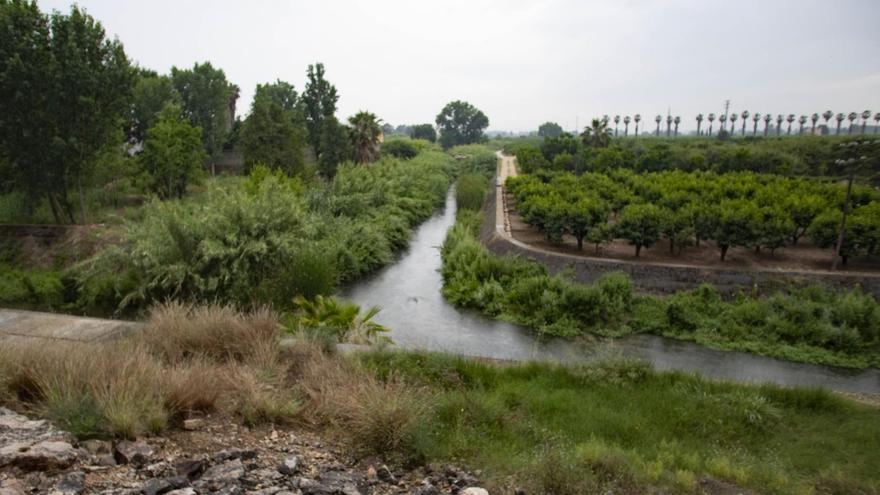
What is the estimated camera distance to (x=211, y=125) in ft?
138

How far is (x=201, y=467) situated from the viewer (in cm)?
452

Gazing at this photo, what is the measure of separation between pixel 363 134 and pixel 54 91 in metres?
24.9

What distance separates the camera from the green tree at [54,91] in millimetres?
17953

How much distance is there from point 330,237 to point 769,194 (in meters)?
17.8

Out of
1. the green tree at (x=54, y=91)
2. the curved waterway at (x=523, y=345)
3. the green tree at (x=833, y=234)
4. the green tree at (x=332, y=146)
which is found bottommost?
the curved waterway at (x=523, y=345)

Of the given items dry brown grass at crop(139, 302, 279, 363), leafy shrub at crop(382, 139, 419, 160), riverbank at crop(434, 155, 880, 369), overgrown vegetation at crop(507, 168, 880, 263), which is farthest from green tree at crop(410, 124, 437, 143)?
dry brown grass at crop(139, 302, 279, 363)

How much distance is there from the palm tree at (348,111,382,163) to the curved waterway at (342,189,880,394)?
23583mm

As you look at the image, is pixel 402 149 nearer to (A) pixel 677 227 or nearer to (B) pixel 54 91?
(B) pixel 54 91

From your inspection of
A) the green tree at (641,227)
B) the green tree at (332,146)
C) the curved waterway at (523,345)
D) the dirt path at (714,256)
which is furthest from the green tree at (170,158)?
the green tree at (641,227)

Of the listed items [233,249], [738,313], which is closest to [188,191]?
[233,249]

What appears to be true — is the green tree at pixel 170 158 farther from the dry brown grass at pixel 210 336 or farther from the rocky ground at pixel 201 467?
the rocky ground at pixel 201 467

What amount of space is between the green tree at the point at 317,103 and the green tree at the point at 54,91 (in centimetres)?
2465

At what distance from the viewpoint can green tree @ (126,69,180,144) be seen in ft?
122

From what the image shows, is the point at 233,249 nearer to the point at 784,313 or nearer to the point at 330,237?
the point at 330,237
